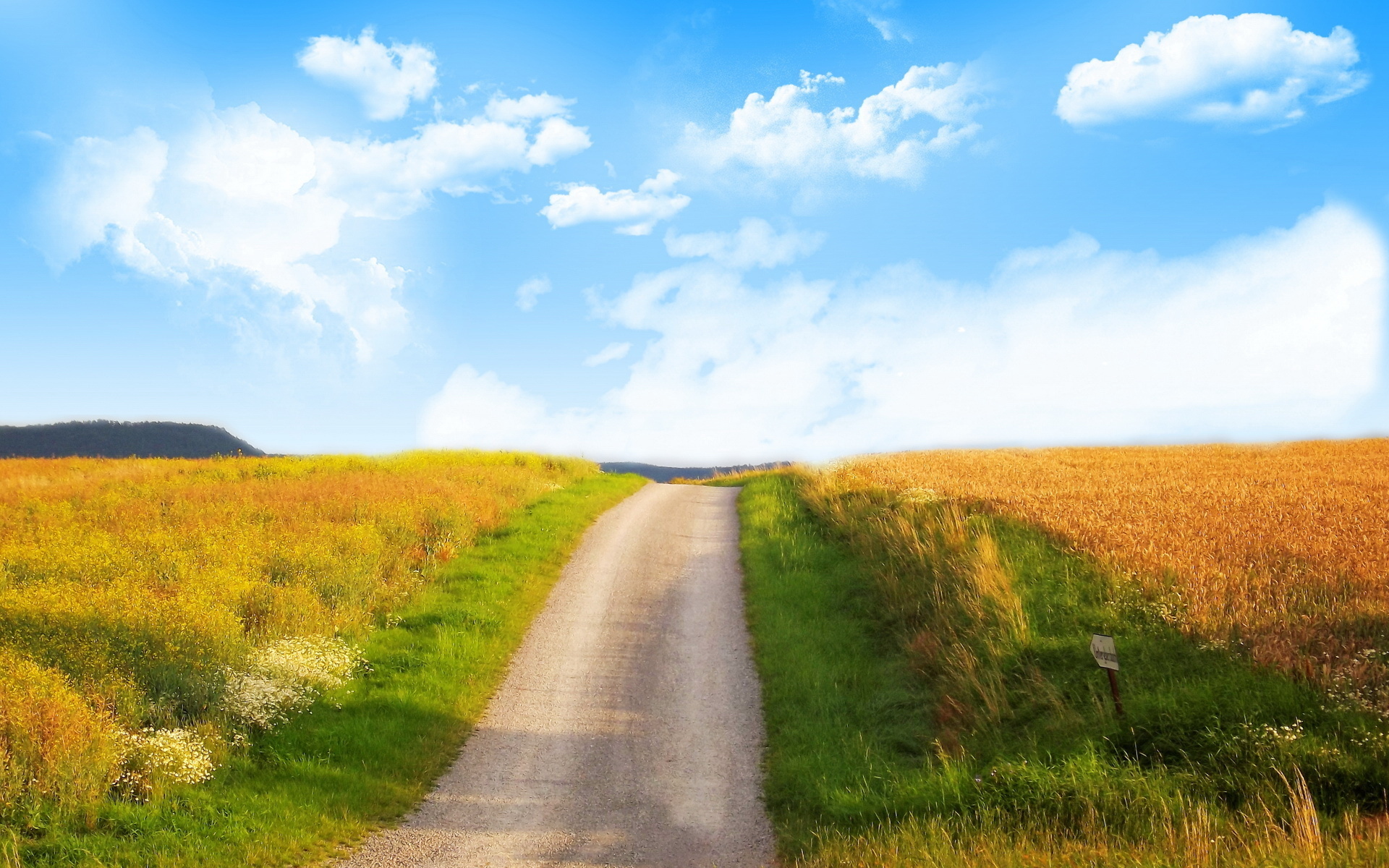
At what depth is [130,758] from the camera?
9.26 m

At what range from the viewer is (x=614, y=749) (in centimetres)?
1101

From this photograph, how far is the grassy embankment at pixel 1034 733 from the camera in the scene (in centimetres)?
694

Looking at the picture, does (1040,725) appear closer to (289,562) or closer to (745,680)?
(745,680)

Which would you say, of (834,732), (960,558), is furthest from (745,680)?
(960,558)

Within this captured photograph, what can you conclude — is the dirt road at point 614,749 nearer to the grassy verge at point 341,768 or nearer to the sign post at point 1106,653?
the grassy verge at point 341,768

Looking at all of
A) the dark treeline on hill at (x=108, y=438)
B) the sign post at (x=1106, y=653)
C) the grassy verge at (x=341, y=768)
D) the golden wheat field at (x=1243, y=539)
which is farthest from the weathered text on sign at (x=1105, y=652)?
the dark treeline on hill at (x=108, y=438)

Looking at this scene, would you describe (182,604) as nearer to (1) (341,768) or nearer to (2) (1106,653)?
(1) (341,768)

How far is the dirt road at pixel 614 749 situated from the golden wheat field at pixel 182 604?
124 inches

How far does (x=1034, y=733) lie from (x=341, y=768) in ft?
28.8

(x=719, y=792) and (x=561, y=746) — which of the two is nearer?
(x=719, y=792)

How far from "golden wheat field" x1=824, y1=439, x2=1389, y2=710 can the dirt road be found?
20.9 feet

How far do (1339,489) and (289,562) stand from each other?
24.2 meters

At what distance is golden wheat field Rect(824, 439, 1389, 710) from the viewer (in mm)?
9336

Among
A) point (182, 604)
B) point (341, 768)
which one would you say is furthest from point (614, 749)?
point (182, 604)
